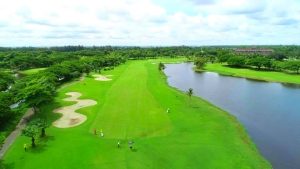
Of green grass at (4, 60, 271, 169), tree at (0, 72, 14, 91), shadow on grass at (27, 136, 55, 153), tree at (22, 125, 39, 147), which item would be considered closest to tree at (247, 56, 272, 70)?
green grass at (4, 60, 271, 169)

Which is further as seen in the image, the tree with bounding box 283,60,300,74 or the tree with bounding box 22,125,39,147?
the tree with bounding box 283,60,300,74

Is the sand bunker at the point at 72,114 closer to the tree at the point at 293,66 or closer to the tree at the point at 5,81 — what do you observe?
the tree at the point at 5,81

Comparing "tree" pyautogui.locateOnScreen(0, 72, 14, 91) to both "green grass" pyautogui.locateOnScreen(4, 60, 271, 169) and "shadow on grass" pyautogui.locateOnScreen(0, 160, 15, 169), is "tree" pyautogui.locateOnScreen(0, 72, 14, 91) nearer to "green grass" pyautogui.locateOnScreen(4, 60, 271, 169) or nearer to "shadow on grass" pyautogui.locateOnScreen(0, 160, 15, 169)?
"green grass" pyautogui.locateOnScreen(4, 60, 271, 169)

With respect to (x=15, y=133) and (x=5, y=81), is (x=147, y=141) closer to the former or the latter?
(x=15, y=133)

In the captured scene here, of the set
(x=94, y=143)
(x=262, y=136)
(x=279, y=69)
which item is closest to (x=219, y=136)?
(x=262, y=136)

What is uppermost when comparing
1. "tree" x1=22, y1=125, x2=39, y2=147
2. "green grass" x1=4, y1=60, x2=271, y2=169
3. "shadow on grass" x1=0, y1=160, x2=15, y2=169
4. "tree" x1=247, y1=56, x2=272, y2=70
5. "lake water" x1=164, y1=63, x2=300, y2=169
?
"tree" x1=247, y1=56, x2=272, y2=70

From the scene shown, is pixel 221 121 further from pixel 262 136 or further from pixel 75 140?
pixel 75 140

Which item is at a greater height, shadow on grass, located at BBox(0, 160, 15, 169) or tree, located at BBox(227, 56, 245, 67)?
tree, located at BBox(227, 56, 245, 67)
